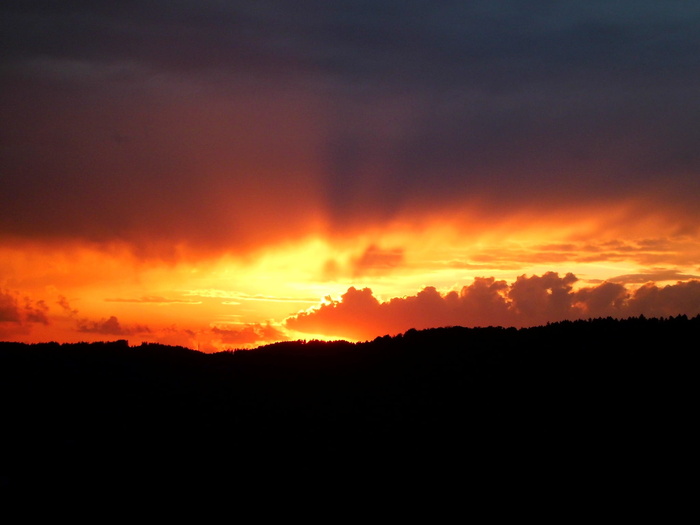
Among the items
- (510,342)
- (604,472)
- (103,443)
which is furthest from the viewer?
Answer: (510,342)

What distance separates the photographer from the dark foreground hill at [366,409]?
29312mm

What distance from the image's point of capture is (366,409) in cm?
3588

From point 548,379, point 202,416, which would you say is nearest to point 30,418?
point 202,416

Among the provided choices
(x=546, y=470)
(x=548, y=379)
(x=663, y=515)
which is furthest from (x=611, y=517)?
(x=548, y=379)

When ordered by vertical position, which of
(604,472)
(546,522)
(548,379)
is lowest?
(546,522)

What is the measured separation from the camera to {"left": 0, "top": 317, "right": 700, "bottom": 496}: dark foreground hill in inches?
1154

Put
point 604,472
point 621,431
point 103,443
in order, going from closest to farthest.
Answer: point 604,472
point 621,431
point 103,443

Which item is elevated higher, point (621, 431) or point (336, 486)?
point (621, 431)

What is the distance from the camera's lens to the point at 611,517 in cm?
2486

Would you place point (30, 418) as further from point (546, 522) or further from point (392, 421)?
point (546, 522)

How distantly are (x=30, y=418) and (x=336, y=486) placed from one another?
1566cm

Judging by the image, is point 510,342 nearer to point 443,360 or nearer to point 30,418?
point 443,360

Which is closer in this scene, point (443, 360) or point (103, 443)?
point (103, 443)

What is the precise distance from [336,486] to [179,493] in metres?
6.89
